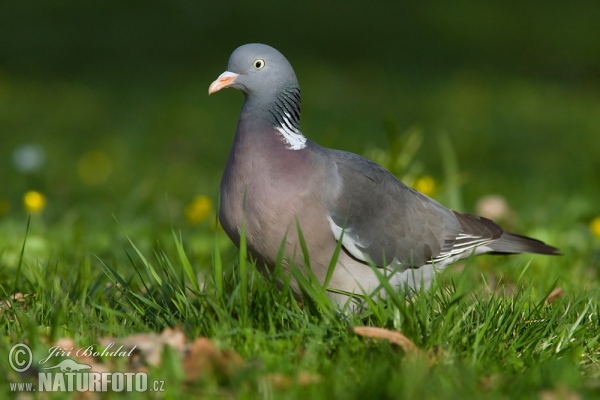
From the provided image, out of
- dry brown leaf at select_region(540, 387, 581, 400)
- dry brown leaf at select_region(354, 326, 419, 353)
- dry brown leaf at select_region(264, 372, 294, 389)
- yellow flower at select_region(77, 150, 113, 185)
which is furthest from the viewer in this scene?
yellow flower at select_region(77, 150, 113, 185)

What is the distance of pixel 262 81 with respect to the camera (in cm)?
342

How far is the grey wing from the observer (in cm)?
346

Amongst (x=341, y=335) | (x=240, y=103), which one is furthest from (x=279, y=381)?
(x=240, y=103)

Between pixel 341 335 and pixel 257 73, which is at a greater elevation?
pixel 257 73

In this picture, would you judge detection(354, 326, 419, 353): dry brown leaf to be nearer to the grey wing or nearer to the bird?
the bird

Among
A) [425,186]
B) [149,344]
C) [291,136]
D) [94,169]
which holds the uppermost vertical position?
[291,136]

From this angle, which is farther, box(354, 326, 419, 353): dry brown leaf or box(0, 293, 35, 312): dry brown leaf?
box(0, 293, 35, 312): dry brown leaf

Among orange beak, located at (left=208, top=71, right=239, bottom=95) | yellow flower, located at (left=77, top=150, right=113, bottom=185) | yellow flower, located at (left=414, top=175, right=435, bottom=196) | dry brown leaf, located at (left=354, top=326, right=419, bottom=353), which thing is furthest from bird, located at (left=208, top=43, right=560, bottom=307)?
yellow flower, located at (left=77, top=150, right=113, bottom=185)

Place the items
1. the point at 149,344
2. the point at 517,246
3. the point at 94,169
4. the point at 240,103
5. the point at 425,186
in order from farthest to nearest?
the point at 240,103
the point at 94,169
the point at 425,186
the point at 517,246
the point at 149,344

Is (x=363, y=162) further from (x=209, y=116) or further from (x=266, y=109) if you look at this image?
(x=209, y=116)

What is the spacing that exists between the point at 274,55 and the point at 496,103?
6.76 m

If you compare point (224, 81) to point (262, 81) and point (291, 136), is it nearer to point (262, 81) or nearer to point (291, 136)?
point (262, 81)

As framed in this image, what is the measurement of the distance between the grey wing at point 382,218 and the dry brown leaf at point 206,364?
1030 millimetres

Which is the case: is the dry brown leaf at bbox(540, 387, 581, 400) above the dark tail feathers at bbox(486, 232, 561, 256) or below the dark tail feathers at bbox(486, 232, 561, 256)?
below
